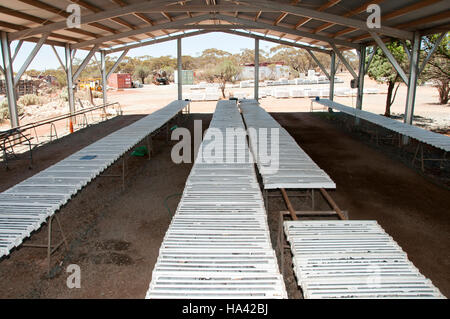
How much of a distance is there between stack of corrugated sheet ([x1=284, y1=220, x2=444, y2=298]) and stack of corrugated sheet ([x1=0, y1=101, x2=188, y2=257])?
2320 mm

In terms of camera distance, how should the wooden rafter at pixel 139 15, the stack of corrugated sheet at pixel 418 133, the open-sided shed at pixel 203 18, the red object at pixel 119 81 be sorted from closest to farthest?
1. the stack of corrugated sheet at pixel 418 133
2. the open-sided shed at pixel 203 18
3. the wooden rafter at pixel 139 15
4. the red object at pixel 119 81

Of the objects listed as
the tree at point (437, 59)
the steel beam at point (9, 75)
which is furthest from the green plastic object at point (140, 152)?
the tree at point (437, 59)

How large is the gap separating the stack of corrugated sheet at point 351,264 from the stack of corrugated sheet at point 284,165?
961 mm

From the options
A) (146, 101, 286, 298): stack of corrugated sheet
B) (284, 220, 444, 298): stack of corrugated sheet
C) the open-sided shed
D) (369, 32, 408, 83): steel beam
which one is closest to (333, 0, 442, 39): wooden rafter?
the open-sided shed

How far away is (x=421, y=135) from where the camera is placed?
24.6 ft

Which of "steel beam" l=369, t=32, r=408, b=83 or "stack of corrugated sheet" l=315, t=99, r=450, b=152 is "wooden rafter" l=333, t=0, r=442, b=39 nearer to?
"steel beam" l=369, t=32, r=408, b=83

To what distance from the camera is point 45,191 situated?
397 cm

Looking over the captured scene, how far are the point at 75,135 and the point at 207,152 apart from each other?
25.3 ft

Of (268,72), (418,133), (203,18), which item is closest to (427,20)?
(418,133)

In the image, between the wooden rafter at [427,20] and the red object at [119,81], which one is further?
the red object at [119,81]

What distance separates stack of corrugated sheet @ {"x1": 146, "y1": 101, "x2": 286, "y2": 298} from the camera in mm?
2164

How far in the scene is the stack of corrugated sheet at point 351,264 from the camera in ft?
7.04

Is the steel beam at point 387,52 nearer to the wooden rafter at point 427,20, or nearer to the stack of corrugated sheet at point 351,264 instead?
the wooden rafter at point 427,20

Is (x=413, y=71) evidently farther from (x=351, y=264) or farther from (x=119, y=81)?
(x=119, y=81)
